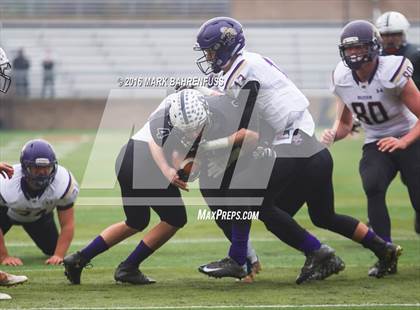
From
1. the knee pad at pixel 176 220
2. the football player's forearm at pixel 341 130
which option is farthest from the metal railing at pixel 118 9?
the knee pad at pixel 176 220

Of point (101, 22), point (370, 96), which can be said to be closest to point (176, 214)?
point (370, 96)

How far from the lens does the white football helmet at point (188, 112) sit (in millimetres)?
5262

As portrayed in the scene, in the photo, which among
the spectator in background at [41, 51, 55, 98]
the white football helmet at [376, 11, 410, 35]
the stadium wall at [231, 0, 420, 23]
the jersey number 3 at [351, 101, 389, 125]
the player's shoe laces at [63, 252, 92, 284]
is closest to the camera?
the player's shoe laces at [63, 252, 92, 284]

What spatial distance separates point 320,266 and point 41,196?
6.89 feet

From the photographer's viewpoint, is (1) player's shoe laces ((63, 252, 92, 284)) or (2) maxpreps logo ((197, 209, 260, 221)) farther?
(1) player's shoe laces ((63, 252, 92, 284))

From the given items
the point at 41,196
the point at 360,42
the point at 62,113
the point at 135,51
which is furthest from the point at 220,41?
the point at 135,51

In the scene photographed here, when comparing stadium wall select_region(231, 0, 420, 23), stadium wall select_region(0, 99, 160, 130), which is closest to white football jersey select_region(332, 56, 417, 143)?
stadium wall select_region(0, 99, 160, 130)

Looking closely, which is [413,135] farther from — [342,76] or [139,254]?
[139,254]

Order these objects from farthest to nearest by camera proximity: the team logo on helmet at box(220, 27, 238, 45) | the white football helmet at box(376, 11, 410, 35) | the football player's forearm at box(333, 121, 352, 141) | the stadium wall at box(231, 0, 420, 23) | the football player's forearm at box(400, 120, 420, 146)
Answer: the stadium wall at box(231, 0, 420, 23)
the white football helmet at box(376, 11, 410, 35)
the football player's forearm at box(333, 121, 352, 141)
the football player's forearm at box(400, 120, 420, 146)
the team logo on helmet at box(220, 27, 238, 45)

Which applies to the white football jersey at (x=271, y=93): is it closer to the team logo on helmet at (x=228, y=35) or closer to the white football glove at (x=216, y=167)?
the team logo on helmet at (x=228, y=35)

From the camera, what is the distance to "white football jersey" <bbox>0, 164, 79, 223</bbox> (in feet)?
21.1

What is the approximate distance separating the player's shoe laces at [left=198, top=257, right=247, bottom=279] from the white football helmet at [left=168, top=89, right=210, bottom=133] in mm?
837

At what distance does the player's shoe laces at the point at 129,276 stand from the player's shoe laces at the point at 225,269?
459 mm

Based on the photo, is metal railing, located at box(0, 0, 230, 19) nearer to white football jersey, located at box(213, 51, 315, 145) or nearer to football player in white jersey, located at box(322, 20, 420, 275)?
football player in white jersey, located at box(322, 20, 420, 275)
